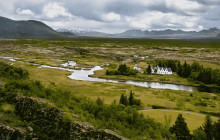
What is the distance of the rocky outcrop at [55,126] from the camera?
865 inches

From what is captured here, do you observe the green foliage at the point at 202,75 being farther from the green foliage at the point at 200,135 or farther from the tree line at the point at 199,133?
the green foliage at the point at 200,135

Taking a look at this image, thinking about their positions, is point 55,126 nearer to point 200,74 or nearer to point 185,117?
point 185,117

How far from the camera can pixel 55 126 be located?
73.0ft

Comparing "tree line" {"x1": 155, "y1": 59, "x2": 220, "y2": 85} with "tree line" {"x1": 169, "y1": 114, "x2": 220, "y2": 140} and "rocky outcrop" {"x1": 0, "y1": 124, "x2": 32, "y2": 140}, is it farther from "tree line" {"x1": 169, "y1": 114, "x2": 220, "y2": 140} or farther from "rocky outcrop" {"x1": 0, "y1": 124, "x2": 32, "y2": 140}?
"rocky outcrop" {"x1": 0, "y1": 124, "x2": 32, "y2": 140}

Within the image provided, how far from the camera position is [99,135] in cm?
2236

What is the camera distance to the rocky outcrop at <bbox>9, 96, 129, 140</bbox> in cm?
2197

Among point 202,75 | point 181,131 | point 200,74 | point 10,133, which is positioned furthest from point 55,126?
point 200,74

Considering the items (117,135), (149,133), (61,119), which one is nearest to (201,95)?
(149,133)

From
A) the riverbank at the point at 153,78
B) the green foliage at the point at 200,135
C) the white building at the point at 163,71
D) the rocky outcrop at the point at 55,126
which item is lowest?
the riverbank at the point at 153,78

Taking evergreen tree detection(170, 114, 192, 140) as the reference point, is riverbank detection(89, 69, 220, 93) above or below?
below

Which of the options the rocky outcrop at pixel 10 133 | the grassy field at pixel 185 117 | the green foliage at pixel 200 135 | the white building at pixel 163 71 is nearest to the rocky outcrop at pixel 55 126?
the rocky outcrop at pixel 10 133

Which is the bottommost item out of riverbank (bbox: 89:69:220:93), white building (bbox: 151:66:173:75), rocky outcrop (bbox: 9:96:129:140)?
riverbank (bbox: 89:69:220:93)

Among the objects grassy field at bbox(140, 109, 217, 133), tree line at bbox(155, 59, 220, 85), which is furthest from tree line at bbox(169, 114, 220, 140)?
tree line at bbox(155, 59, 220, 85)

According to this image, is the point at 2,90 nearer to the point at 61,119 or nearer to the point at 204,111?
the point at 61,119
